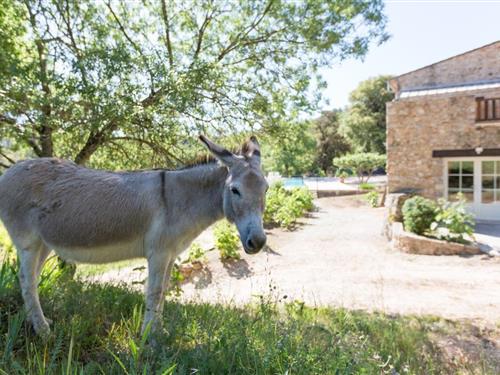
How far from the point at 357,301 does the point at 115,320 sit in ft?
15.3

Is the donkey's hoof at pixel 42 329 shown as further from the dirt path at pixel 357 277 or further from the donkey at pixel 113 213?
Answer: the dirt path at pixel 357 277

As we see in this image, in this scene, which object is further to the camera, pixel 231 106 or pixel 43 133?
pixel 231 106

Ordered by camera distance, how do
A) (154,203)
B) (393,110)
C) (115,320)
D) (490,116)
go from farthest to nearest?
(393,110) → (490,116) → (115,320) → (154,203)

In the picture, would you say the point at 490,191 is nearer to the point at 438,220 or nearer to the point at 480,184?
the point at 480,184

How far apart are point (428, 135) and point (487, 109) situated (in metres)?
2.15

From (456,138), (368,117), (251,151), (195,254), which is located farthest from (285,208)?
(368,117)

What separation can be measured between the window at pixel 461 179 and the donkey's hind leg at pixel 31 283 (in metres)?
14.8

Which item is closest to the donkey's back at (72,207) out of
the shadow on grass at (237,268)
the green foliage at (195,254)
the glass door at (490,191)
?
the shadow on grass at (237,268)

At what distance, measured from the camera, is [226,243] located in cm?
958

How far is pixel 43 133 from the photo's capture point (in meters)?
5.35

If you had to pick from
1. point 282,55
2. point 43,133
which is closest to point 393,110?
point 282,55

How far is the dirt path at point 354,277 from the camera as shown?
6047 millimetres

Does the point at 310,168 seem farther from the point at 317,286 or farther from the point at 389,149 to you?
the point at 317,286

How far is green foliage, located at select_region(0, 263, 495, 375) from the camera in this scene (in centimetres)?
206
